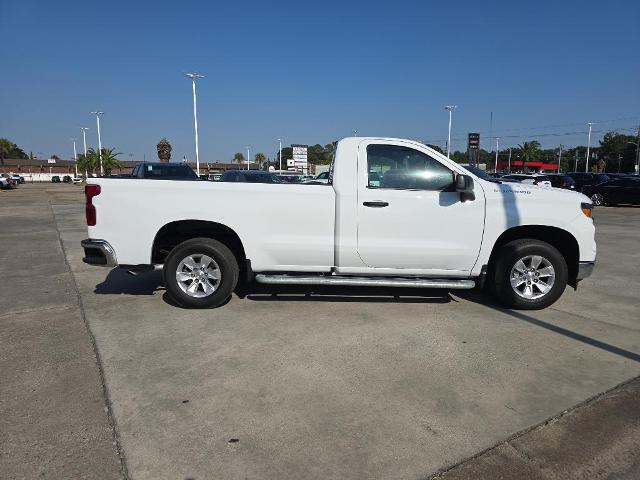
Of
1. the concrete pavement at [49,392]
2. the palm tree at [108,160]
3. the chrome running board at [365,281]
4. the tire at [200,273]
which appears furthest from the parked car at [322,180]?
the palm tree at [108,160]

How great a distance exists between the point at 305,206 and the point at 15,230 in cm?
1165

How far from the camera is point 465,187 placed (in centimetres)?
484

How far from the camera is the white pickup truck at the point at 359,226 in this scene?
4.97 m

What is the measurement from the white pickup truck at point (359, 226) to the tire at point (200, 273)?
0.04 feet

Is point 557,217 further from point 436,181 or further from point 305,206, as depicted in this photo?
point 305,206

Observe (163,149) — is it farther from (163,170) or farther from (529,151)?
(529,151)

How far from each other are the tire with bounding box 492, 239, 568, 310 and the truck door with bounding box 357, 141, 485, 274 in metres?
0.39

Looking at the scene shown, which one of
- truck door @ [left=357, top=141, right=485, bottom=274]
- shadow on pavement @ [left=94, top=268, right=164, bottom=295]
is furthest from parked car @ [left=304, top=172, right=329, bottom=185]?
shadow on pavement @ [left=94, top=268, right=164, bottom=295]

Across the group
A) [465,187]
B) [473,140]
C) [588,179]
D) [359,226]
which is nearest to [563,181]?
[588,179]

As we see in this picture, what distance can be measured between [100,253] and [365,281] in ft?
9.78

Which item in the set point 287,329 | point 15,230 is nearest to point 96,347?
point 287,329

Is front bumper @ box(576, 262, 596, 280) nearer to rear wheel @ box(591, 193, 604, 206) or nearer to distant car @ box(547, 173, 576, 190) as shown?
distant car @ box(547, 173, 576, 190)

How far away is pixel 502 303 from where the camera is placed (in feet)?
17.5

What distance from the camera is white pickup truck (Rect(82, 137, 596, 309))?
4973mm
